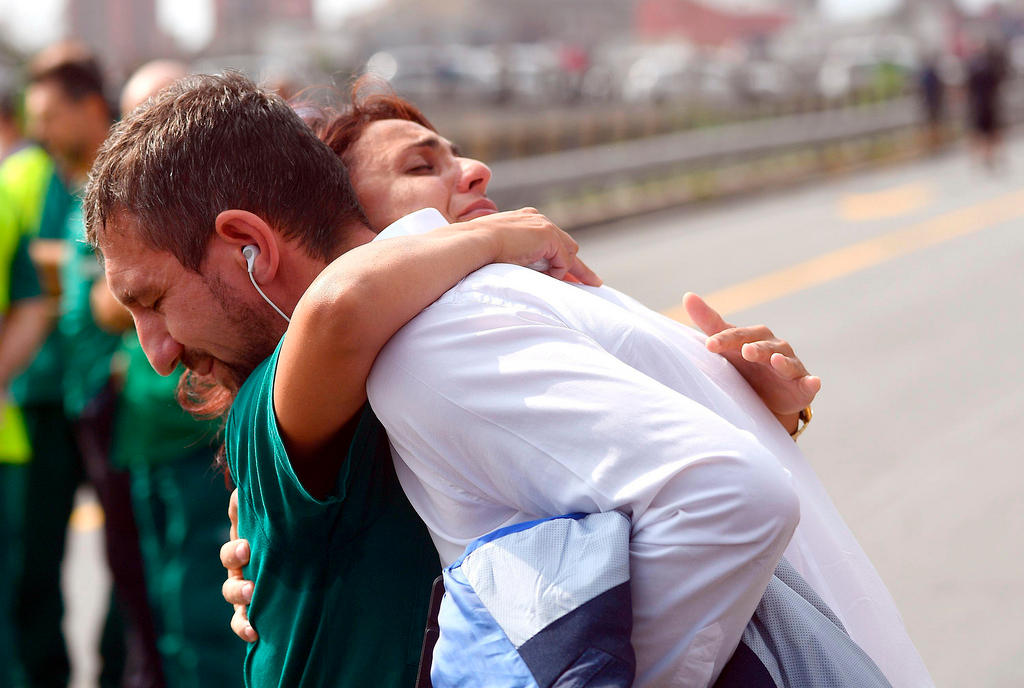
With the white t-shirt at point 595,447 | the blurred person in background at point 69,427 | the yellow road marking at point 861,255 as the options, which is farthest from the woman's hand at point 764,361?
the yellow road marking at point 861,255

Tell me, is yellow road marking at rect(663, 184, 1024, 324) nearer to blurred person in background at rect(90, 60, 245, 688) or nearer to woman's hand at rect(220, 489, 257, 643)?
blurred person in background at rect(90, 60, 245, 688)

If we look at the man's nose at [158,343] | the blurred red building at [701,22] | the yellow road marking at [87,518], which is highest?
the man's nose at [158,343]

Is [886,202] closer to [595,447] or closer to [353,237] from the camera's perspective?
[353,237]

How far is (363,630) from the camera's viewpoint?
1.79 m

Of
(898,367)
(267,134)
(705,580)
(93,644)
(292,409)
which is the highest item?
(267,134)

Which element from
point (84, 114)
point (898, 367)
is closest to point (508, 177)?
point (898, 367)

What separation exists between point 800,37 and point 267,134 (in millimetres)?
87524

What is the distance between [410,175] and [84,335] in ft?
8.02

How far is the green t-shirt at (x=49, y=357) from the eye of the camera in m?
4.56

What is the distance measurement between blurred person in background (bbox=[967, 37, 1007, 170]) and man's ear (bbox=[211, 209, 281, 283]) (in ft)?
73.6

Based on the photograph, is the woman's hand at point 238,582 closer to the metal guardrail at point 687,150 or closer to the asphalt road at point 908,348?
the asphalt road at point 908,348

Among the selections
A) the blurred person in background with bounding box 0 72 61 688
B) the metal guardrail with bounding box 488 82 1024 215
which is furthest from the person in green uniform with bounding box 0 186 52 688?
the metal guardrail with bounding box 488 82 1024 215

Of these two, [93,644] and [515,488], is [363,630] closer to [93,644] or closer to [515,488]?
[515,488]

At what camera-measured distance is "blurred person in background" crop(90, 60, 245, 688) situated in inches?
139
